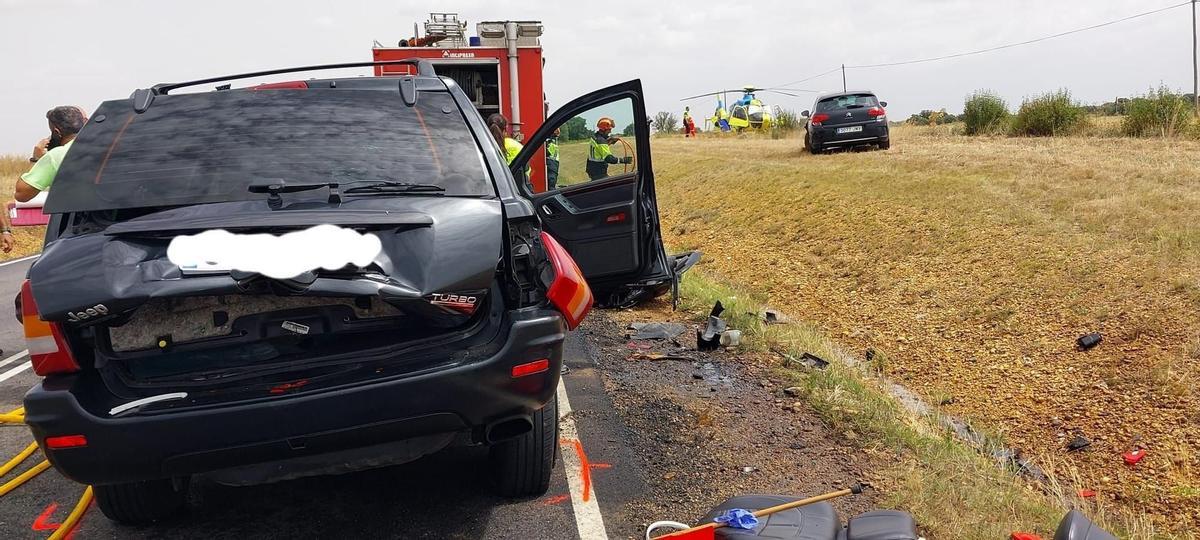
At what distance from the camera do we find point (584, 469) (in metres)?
4.22

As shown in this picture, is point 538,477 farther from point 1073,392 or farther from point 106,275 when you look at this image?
point 1073,392

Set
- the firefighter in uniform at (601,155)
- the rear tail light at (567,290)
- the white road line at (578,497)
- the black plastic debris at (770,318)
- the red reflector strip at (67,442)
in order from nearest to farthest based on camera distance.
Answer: the red reflector strip at (67,442), the rear tail light at (567,290), the white road line at (578,497), the firefighter in uniform at (601,155), the black plastic debris at (770,318)

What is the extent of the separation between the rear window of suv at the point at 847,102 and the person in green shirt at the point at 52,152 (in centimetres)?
1699

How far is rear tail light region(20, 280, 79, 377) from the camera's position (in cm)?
287

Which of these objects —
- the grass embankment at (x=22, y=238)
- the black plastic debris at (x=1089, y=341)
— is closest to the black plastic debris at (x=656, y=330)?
the black plastic debris at (x=1089, y=341)

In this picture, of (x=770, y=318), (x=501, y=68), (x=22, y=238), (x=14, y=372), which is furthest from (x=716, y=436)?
(x=22, y=238)

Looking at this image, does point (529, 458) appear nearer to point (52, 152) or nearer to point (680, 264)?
point (52, 152)

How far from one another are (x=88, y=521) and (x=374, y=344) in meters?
1.70

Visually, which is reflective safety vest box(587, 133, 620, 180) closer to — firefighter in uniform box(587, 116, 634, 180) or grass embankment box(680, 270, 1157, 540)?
firefighter in uniform box(587, 116, 634, 180)

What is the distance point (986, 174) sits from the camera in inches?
543

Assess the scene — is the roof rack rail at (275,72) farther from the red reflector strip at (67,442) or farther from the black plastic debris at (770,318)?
the black plastic debris at (770,318)

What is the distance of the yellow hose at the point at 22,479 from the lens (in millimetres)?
4152

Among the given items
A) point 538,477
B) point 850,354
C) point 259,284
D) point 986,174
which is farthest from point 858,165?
point 259,284

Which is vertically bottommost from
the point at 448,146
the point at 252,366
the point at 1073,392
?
the point at 1073,392
